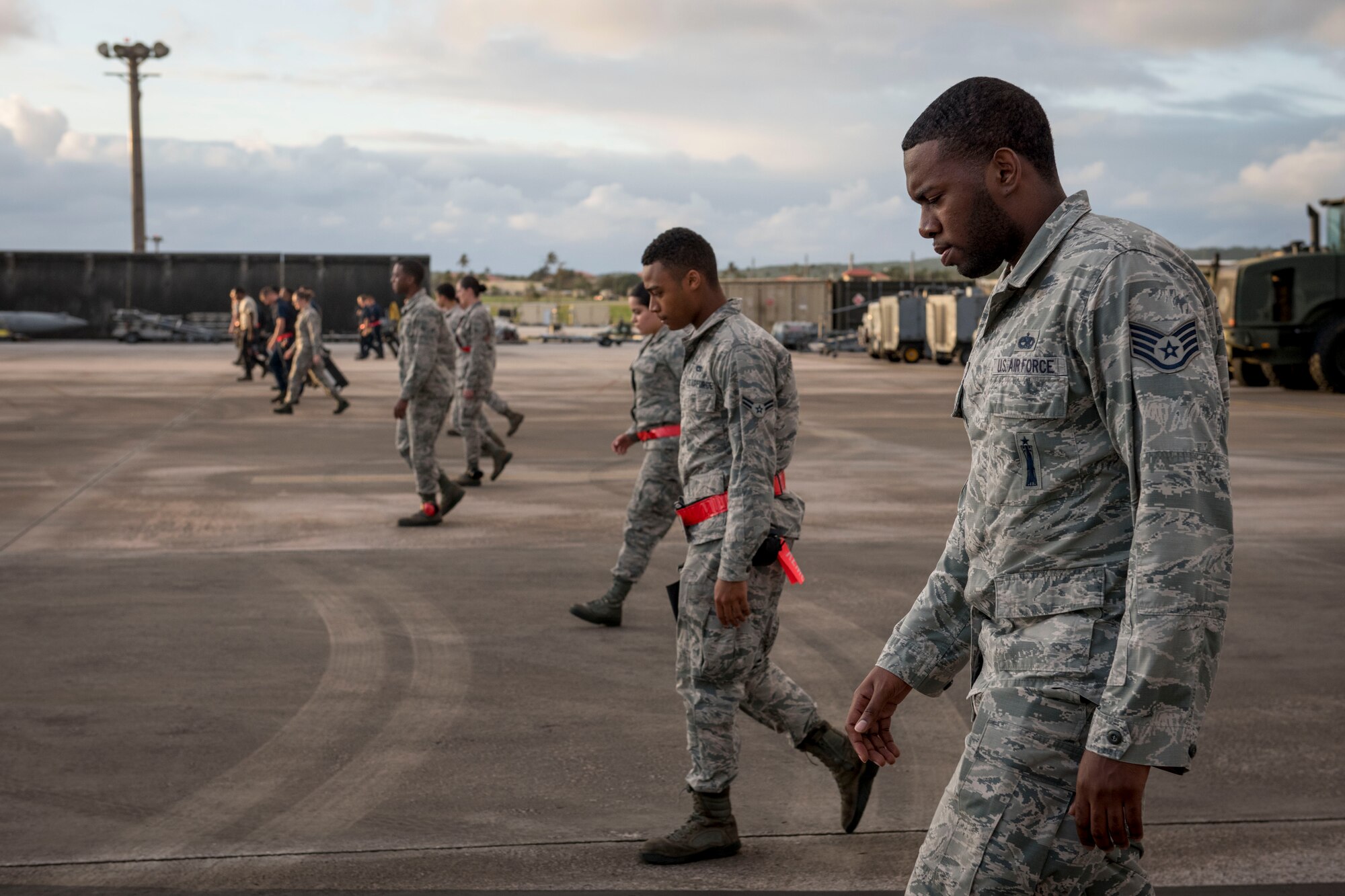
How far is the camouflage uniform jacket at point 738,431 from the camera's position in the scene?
13.6 ft

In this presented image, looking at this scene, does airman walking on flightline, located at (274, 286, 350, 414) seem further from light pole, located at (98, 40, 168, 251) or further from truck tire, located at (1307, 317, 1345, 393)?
light pole, located at (98, 40, 168, 251)

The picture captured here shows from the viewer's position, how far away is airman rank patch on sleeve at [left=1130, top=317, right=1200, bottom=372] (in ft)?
6.89

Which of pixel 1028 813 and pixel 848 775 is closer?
pixel 1028 813

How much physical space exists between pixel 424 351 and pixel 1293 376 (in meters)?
21.7

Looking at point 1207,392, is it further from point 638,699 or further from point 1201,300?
point 638,699

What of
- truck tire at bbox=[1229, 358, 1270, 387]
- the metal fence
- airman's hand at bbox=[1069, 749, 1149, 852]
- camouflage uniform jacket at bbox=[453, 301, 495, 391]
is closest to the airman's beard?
airman's hand at bbox=[1069, 749, 1149, 852]

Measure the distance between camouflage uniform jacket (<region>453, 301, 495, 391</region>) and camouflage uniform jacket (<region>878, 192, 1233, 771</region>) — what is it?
10.9 metres

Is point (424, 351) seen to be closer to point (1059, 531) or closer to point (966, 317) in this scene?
point (1059, 531)

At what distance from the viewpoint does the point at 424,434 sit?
1052cm

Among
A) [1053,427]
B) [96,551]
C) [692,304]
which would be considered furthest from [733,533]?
[96,551]

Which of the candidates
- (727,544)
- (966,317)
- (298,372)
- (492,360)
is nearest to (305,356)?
(298,372)

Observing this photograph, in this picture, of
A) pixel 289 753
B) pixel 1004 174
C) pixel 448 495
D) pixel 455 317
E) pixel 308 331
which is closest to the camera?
pixel 1004 174

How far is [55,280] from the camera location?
59.8 meters

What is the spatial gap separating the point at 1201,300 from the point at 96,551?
8865 millimetres
